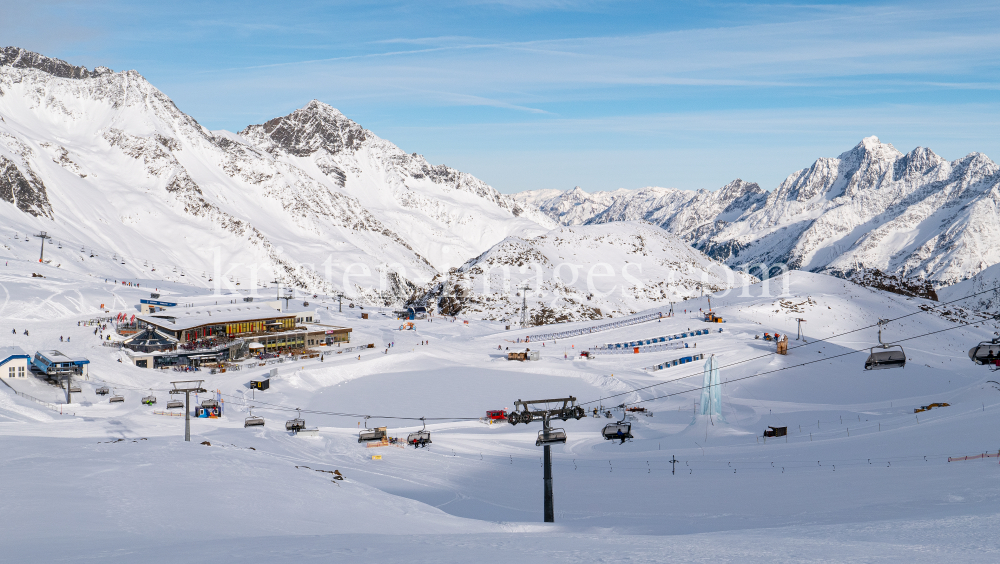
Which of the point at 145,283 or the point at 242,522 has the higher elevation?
the point at 145,283

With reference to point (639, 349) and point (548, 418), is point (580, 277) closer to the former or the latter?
point (639, 349)

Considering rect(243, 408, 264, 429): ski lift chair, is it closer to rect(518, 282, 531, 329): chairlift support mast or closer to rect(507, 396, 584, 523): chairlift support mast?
rect(507, 396, 584, 523): chairlift support mast

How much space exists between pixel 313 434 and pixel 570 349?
37320 mm

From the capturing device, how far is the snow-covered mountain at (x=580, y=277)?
102062 mm

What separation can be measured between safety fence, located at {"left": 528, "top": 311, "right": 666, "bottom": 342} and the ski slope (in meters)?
3.77

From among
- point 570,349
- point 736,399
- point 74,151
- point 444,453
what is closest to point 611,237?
point 570,349

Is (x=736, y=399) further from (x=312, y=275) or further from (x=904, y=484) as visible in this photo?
(x=312, y=275)

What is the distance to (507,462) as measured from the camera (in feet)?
118

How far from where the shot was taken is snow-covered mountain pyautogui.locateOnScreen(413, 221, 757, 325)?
102m

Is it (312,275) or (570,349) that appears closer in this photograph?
(570,349)

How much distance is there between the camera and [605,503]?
2717 cm

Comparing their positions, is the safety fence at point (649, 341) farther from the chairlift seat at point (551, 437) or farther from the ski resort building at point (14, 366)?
the chairlift seat at point (551, 437)

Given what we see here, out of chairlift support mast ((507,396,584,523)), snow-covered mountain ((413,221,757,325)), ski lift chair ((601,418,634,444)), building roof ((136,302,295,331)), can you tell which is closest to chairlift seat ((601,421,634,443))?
ski lift chair ((601,418,634,444))

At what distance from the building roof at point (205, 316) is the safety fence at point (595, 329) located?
29552 millimetres
